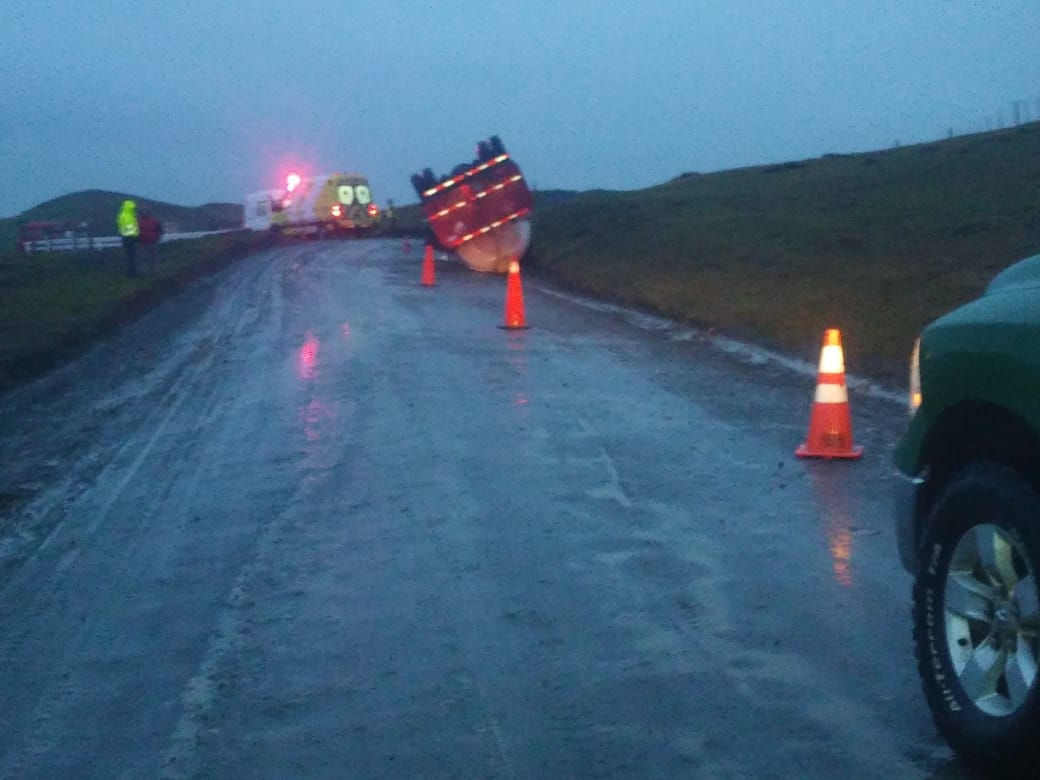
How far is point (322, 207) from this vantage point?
60594mm

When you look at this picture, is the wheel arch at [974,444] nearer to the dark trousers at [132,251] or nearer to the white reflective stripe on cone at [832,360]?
the white reflective stripe on cone at [832,360]

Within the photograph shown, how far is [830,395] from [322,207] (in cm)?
5189

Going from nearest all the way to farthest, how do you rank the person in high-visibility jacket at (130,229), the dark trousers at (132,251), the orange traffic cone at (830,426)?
the orange traffic cone at (830,426) → the person in high-visibility jacket at (130,229) → the dark trousers at (132,251)

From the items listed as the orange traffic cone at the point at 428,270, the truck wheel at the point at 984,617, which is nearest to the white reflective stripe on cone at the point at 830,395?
the truck wheel at the point at 984,617

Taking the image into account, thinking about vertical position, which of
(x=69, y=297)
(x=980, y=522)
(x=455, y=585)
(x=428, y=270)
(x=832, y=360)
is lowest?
(x=455, y=585)

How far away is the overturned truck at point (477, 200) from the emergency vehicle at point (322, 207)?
28.0 metres

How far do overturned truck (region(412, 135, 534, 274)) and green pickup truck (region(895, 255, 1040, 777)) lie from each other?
90.2 ft

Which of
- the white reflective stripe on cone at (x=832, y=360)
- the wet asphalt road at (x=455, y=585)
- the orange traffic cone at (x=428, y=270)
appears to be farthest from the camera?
the orange traffic cone at (x=428, y=270)

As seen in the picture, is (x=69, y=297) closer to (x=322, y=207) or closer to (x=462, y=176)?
(x=462, y=176)

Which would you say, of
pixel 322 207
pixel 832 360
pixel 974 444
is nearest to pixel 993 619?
pixel 974 444

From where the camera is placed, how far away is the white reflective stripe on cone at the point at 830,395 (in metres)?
10.3

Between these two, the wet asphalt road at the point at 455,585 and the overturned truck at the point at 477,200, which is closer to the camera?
the wet asphalt road at the point at 455,585

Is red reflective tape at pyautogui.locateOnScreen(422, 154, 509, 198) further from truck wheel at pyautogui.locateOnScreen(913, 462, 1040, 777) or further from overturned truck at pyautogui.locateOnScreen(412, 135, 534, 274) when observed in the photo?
truck wheel at pyautogui.locateOnScreen(913, 462, 1040, 777)

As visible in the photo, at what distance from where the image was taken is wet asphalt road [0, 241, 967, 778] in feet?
17.2
